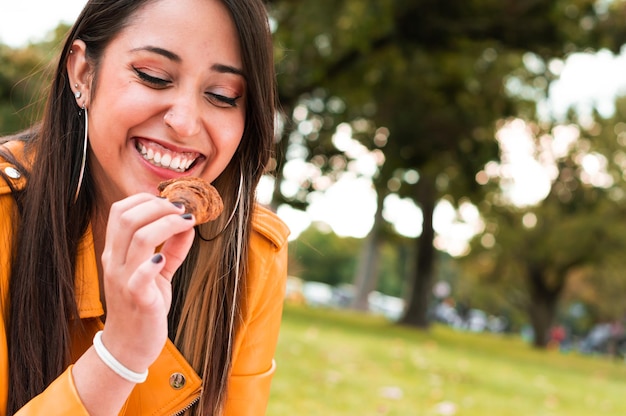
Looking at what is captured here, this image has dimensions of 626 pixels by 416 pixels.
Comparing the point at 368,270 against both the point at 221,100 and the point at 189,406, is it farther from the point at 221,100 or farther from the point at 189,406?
the point at 221,100

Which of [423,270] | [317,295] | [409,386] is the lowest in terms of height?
[317,295]

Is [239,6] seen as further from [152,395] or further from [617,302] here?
[617,302]

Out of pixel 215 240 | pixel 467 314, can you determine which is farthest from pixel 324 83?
pixel 467 314

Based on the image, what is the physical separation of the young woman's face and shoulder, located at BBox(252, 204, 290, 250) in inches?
18.4

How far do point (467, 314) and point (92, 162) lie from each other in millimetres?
57042

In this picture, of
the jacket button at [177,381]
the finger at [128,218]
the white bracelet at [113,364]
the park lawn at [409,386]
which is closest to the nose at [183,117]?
the finger at [128,218]

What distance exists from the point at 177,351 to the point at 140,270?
29.6 inches

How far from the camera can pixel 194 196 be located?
1781 millimetres

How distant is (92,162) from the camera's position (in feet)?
7.49

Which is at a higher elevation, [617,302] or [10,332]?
[10,332]

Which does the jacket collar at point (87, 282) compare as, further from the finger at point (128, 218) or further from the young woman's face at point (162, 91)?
the finger at point (128, 218)

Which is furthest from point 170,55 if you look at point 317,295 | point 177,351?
point 317,295

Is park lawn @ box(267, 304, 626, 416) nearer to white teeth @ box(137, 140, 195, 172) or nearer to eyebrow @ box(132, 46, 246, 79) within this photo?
white teeth @ box(137, 140, 195, 172)

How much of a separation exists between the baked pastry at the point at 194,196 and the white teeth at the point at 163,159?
15cm
